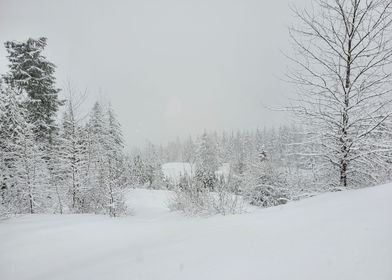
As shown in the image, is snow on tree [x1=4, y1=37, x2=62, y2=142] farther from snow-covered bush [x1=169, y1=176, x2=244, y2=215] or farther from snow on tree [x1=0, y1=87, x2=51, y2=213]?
snow-covered bush [x1=169, y1=176, x2=244, y2=215]

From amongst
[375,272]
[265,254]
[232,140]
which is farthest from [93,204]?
[232,140]

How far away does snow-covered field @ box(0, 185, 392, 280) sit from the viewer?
2.29 metres

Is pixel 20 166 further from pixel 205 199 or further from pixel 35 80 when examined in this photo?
pixel 205 199

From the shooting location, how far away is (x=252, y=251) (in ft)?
9.32

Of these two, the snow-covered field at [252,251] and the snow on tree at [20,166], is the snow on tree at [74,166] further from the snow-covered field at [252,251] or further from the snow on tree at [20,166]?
the snow-covered field at [252,251]

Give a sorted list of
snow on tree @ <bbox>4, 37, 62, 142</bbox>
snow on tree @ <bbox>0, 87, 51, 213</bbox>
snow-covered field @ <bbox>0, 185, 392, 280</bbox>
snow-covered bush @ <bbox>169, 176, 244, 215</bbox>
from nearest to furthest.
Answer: snow-covered field @ <bbox>0, 185, 392, 280</bbox>, snow-covered bush @ <bbox>169, 176, 244, 215</bbox>, snow on tree @ <bbox>0, 87, 51, 213</bbox>, snow on tree @ <bbox>4, 37, 62, 142</bbox>

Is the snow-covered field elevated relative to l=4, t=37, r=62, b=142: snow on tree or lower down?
lower down

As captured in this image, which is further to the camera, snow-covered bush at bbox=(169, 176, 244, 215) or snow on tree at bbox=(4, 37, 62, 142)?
snow on tree at bbox=(4, 37, 62, 142)

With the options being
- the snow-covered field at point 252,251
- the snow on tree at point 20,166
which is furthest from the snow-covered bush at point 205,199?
the snow on tree at point 20,166

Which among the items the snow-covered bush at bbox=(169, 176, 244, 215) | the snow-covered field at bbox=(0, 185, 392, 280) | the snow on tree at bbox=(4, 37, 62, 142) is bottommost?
the snow-covered bush at bbox=(169, 176, 244, 215)

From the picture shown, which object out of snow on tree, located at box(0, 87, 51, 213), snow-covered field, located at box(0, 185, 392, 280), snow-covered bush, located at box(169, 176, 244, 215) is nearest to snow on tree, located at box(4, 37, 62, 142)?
snow on tree, located at box(0, 87, 51, 213)

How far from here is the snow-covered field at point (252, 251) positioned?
2.29 m

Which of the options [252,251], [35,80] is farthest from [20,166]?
[252,251]

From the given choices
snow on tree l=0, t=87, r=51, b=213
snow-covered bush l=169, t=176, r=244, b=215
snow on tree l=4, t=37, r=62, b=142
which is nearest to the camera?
snow-covered bush l=169, t=176, r=244, b=215
